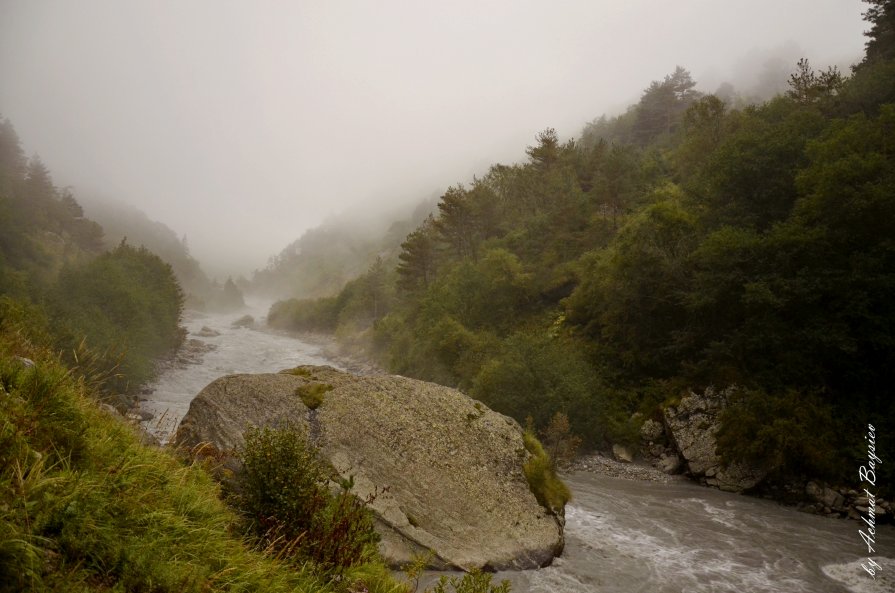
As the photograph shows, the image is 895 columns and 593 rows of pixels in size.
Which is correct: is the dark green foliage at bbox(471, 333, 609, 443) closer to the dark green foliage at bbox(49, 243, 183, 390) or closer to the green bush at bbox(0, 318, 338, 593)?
the green bush at bbox(0, 318, 338, 593)

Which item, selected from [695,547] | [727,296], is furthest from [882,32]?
[695,547]

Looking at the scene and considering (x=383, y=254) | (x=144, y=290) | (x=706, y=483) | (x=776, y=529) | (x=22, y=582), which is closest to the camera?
(x=22, y=582)

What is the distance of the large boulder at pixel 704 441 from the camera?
18.3 metres

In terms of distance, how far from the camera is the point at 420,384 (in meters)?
14.8

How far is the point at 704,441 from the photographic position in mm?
19953

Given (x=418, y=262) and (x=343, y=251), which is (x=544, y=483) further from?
(x=343, y=251)

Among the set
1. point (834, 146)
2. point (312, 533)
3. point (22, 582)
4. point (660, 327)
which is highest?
point (834, 146)

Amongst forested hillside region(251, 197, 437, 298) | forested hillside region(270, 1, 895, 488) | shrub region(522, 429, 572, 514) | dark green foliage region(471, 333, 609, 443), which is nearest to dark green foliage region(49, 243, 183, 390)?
forested hillside region(270, 1, 895, 488)

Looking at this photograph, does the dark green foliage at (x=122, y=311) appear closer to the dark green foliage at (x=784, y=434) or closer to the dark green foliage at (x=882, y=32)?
the dark green foliage at (x=784, y=434)

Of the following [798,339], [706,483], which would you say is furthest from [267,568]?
[798,339]

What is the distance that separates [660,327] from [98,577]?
88.9ft

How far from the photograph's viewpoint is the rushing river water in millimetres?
10711

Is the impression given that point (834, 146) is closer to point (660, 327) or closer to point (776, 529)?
point (660, 327)

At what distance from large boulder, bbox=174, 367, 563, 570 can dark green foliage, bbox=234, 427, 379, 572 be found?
142 inches
